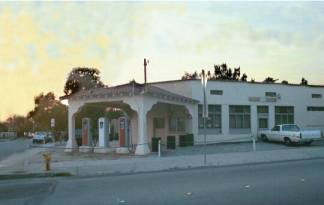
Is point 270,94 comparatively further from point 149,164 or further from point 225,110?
point 149,164

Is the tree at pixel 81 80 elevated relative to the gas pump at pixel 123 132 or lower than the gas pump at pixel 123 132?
elevated

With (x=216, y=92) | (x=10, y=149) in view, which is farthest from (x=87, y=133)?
(x=10, y=149)

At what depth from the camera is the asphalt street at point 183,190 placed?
11.0 metres

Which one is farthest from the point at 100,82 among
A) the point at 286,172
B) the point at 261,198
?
the point at 261,198

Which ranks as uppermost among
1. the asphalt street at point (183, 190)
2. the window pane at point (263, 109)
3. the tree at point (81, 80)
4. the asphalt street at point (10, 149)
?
the tree at point (81, 80)

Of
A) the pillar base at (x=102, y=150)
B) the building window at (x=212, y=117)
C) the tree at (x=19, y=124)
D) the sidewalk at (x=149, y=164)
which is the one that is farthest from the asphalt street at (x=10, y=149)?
the tree at (x=19, y=124)

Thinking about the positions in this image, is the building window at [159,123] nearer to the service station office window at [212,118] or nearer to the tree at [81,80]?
the service station office window at [212,118]

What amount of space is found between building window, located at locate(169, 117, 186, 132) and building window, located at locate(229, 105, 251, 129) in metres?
4.54

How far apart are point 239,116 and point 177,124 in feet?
19.3

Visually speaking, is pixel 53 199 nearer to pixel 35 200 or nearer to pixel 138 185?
pixel 35 200

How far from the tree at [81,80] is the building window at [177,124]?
136 feet

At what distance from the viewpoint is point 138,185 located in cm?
1427

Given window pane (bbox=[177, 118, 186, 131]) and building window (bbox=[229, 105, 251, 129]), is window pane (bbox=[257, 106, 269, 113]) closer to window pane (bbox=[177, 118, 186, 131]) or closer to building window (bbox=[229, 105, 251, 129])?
building window (bbox=[229, 105, 251, 129])

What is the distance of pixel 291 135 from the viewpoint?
35469 mm
